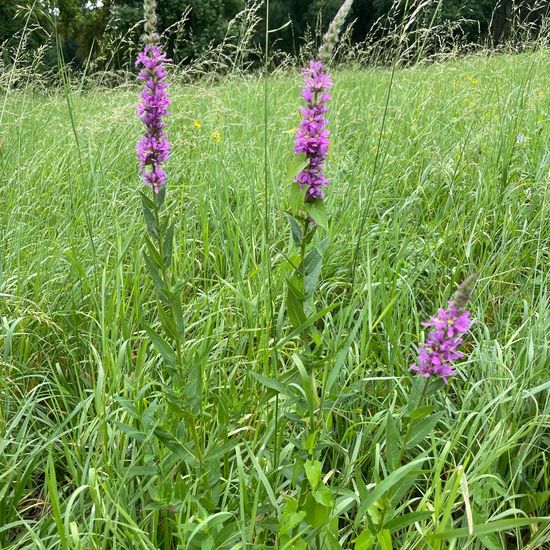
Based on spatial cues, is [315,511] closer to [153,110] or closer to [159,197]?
[159,197]

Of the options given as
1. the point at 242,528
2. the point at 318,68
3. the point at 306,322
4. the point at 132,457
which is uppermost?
the point at 318,68

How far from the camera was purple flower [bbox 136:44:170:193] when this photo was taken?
110cm

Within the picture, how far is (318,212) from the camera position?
3.37 ft

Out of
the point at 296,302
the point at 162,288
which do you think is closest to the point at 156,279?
the point at 162,288

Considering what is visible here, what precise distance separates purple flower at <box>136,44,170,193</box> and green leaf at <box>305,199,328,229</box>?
1.18ft

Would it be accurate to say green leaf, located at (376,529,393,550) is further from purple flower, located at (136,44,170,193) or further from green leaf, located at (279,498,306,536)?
purple flower, located at (136,44,170,193)

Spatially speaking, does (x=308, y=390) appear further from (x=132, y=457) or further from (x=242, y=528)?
(x=132, y=457)

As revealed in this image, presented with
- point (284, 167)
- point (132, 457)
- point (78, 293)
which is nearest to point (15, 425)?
point (132, 457)

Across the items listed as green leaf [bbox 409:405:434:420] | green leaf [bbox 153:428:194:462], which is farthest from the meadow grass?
green leaf [bbox 409:405:434:420]

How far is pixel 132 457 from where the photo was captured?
1381 mm

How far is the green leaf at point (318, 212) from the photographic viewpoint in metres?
1.01

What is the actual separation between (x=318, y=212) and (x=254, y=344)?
95 cm

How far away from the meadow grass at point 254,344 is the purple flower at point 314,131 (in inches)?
9.8

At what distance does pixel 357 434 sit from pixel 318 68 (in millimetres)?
989
